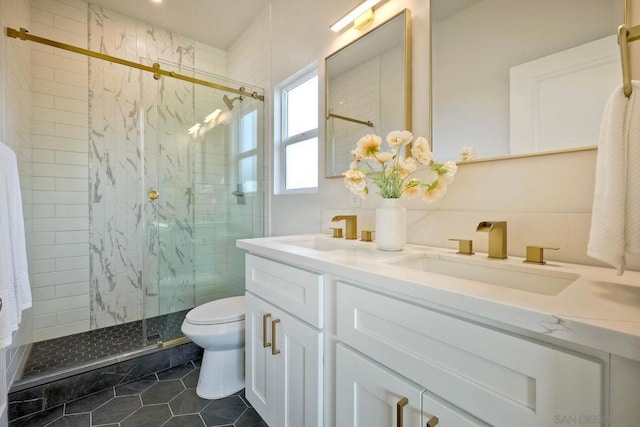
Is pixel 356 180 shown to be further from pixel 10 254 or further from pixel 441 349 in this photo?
pixel 10 254

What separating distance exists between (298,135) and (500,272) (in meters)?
1.62

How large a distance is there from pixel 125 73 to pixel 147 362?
2.33 m

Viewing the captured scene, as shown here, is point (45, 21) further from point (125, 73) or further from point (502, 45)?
point (502, 45)

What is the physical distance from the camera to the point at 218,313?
171cm

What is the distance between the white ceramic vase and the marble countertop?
13 cm

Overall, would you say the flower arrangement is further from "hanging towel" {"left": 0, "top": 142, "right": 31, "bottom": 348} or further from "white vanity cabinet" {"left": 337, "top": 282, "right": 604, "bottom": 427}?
"hanging towel" {"left": 0, "top": 142, "right": 31, "bottom": 348}

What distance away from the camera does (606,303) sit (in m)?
0.52

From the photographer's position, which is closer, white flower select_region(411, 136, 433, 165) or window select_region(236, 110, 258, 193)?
white flower select_region(411, 136, 433, 165)

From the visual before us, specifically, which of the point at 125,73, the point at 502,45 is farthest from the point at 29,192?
the point at 502,45

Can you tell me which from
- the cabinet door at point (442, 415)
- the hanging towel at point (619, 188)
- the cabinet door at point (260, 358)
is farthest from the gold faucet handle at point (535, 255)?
the cabinet door at point (260, 358)

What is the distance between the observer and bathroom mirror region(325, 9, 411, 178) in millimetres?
1354

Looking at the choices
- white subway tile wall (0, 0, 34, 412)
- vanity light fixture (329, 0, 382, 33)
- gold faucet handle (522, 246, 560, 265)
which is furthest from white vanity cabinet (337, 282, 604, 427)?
white subway tile wall (0, 0, 34, 412)

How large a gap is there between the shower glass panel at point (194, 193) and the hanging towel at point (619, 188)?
2119 mm

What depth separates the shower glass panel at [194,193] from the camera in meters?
2.06
